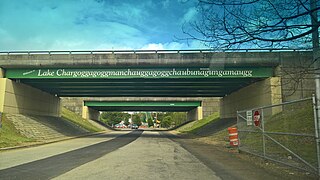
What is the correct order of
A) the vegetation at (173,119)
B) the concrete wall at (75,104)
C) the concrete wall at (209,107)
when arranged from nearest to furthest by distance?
the concrete wall at (209,107) → the concrete wall at (75,104) → the vegetation at (173,119)

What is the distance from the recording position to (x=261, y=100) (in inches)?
970

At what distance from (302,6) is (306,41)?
90 centimetres

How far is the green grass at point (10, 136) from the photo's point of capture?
18.5 metres

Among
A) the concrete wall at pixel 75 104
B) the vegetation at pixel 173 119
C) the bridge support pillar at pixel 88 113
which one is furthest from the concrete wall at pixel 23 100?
the vegetation at pixel 173 119

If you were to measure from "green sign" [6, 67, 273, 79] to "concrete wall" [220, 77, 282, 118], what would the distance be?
1.27 meters

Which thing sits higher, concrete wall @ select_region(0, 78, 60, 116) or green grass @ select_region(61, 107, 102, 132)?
concrete wall @ select_region(0, 78, 60, 116)

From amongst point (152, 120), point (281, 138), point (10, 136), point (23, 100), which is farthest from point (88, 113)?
point (152, 120)

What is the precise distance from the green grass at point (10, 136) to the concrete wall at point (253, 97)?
54.0 ft

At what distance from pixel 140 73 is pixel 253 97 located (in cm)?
1059

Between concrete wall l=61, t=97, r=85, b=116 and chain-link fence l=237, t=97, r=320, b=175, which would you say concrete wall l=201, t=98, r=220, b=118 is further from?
chain-link fence l=237, t=97, r=320, b=175

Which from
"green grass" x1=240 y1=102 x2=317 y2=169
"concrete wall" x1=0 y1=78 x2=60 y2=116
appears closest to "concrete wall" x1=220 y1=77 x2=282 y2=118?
"green grass" x1=240 y1=102 x2=317 y2=169

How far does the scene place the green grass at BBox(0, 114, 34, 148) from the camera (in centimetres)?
1848

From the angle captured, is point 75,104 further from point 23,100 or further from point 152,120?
point 152,120

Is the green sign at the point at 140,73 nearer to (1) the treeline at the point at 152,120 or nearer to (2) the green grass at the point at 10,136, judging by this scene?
(2) the green grass at the point at 10,136
